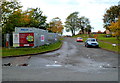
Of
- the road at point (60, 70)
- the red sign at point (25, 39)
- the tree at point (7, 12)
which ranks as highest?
the tree at point (7, 12)

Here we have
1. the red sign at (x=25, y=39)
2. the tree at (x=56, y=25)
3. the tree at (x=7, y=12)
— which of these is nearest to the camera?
the red sign at (x=25, y=39)

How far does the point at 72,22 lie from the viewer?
11219 cm

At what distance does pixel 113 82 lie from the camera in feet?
23.5

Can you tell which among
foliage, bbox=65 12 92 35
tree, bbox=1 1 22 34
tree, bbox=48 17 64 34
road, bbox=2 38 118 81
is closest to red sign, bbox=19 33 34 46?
tree, bbox=1 1 22 34

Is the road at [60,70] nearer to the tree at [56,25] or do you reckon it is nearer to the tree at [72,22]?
the tree at [56,25]

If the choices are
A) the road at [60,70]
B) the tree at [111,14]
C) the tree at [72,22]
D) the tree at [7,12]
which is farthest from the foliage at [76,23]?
the road at [60,70]

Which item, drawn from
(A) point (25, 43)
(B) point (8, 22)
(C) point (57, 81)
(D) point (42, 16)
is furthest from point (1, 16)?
(D) point (42, 16)

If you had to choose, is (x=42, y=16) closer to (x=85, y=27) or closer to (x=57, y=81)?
(x=85, y=27)

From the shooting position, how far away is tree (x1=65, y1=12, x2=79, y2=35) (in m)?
112

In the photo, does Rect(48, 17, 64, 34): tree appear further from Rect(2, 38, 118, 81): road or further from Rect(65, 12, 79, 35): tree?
Rect(2, 38, 118, 81): road

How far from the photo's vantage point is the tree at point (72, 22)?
111500mm

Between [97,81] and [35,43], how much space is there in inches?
713

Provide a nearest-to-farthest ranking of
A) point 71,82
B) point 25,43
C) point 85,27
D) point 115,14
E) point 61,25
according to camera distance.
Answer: point 71,82 → point 25,43 → point 115,14 → point 61,25 → point 85,27

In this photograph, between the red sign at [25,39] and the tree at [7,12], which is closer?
the red sign at [25,39]
